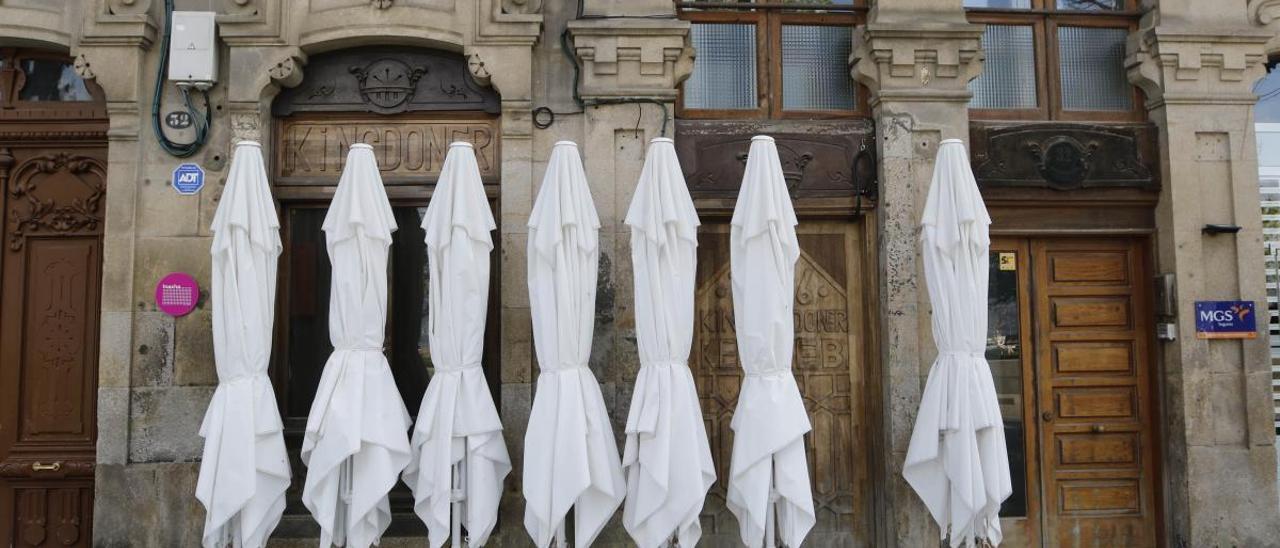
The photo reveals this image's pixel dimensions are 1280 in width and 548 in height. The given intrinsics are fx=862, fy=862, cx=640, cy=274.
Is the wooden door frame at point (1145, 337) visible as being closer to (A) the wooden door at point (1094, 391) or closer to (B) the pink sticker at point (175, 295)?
(A) the wooden door at point (1094, 391)

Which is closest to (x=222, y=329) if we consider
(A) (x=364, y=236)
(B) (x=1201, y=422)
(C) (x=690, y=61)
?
(A) (x=364, y=236)

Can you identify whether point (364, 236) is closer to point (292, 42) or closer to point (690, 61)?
point (292, 42)

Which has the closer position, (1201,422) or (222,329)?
(222,329)

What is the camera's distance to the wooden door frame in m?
6.40

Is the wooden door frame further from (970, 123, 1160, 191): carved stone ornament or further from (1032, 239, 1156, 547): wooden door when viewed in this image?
(970, 123, 1160, 191): carved stone ornament

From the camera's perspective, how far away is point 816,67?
6590mm

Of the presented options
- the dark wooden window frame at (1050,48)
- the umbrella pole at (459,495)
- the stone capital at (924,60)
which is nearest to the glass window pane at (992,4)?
the dark wooden window frame at (1050,48)

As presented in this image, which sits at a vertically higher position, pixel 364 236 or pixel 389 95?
pixel 389 95

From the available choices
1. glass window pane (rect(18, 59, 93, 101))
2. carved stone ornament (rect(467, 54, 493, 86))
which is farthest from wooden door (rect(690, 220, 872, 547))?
glass window pane (rect(18, 59, 93, 101))

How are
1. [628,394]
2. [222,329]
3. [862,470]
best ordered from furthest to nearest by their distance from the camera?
[862,470] → [628,394] → [222,329]

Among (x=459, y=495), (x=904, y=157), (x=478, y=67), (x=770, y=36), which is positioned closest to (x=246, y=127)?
(x=478, y=67)

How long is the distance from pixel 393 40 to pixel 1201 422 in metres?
6.43

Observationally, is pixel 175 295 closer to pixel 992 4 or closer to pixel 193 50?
pixel 193 50

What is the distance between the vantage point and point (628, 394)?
19.4ft
